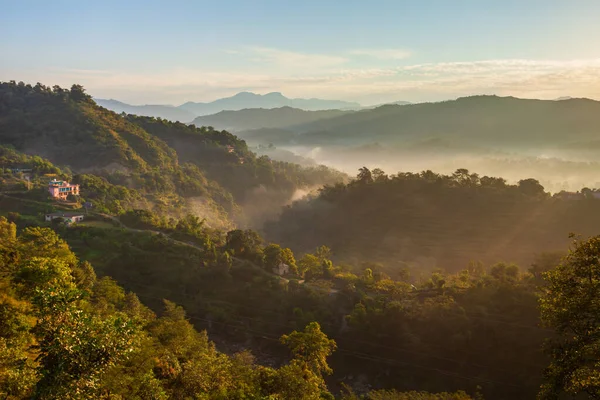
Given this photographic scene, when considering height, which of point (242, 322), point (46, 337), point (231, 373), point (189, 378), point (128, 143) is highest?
point (128, 143)

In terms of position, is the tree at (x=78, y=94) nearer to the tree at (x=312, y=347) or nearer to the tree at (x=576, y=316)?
the tree at (x=312, y=347)

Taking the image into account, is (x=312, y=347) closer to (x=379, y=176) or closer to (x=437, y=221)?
(x=437, y=221)

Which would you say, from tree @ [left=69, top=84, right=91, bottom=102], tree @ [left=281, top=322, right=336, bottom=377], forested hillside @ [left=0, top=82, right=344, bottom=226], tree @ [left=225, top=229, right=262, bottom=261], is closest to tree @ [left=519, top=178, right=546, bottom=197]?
tree @ [left=225, top=229, right=262, bottom=261]

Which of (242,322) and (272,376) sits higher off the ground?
(272,376)

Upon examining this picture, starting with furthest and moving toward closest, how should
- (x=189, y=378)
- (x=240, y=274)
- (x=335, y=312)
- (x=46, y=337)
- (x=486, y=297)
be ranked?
1. (x=240, y=274)
2. (x=335, y=312)
3. (x=486, y=297)
4. (x=189, y=378)
5. (x=46, y=337)

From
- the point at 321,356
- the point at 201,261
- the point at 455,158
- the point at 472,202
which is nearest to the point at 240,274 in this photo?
the point at 201,261

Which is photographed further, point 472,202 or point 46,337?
point 472,202

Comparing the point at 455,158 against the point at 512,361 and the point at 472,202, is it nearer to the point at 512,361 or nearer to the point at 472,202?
the point at 472,202

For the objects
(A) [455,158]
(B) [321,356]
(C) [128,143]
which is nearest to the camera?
(B) [321,356]
